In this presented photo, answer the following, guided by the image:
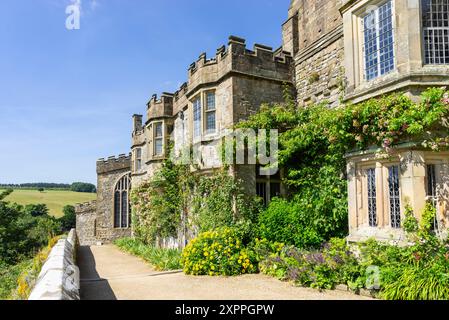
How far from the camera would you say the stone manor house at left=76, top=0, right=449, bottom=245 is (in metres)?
7.48

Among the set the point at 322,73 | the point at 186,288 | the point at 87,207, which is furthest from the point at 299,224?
the point at 87,207

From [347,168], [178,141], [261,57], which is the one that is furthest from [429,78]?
[178,141]

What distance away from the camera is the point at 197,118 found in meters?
13.6

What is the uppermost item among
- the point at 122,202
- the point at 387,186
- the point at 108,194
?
Result: the point at 387,186

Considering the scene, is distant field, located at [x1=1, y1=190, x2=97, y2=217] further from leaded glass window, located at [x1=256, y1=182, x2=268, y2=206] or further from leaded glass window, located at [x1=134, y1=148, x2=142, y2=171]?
leaded glass window, located at [x1=256, y1=182, x2=268, y2=206]

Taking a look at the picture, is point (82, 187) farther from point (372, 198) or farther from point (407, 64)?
point (407, 64)

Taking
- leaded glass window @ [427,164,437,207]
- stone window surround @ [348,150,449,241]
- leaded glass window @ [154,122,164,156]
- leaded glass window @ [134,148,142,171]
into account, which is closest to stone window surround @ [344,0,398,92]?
stone window surround @ [348,150,449,241]

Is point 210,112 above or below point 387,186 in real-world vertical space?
above

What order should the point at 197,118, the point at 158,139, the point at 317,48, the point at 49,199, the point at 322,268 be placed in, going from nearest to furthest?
the point at 322,268 < the point at 317,48 < the point at 197,118 < the point at 158,139 < the point at 49,199

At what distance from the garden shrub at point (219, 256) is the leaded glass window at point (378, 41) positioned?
5780 millimetres

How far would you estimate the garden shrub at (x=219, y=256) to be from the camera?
925 cm

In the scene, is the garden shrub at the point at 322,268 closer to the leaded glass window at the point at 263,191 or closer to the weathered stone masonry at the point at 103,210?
the leaded glass window at the point at 263,191

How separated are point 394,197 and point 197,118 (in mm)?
8076

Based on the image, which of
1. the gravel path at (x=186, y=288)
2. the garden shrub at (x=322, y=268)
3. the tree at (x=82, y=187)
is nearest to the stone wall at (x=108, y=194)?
the gravel path at (x=186, y=288)
